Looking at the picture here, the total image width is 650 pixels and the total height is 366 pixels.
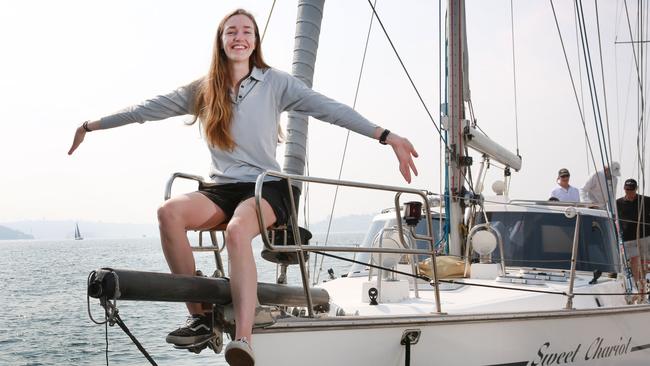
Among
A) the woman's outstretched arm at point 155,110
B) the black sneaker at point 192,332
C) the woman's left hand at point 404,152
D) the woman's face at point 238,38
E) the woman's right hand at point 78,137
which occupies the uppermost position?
the woman's face at point 238,38

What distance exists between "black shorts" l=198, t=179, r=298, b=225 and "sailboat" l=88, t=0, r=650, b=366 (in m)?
0.13

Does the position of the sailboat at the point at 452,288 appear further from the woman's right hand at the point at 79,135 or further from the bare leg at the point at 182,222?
the woman's right hand at the point at 79,135

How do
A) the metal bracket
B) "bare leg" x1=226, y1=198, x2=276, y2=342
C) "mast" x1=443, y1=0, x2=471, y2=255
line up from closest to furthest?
"bare leg" x1=226, y1=198, x2=276, y2=342, the metal bracket, "mast" x1=443, y1=0, x2=471, y2=255

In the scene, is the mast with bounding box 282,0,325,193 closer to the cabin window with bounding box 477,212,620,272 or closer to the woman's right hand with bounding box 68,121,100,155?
the woman's right hand with bounding box 68,121,100,155

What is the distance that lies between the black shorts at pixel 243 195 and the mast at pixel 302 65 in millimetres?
1644

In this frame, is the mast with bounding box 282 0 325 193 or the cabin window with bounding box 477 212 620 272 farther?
the cabin window with bounding box 477 212 620 272

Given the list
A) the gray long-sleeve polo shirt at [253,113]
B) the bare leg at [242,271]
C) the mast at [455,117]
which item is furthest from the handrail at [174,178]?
the mast at [455,117]

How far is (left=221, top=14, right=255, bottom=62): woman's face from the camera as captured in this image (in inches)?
169

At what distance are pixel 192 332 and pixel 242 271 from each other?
18.8 inches

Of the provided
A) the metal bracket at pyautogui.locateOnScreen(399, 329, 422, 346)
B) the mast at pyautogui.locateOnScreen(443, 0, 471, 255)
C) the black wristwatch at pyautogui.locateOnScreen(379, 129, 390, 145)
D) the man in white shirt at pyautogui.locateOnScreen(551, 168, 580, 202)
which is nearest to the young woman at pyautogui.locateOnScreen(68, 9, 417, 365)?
the black wristwatch at pyautogui.locateOnScreen(379, 129, 390, 145)

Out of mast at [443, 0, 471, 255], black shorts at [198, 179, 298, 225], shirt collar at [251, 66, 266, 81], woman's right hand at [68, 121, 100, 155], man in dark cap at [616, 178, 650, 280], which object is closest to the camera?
black shorts at [198, 179, 298, 225]

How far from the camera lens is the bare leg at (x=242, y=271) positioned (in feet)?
12.8

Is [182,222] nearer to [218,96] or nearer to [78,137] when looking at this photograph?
[218,96]

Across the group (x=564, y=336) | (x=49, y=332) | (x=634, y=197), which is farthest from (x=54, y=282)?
(x=564, y=336)
